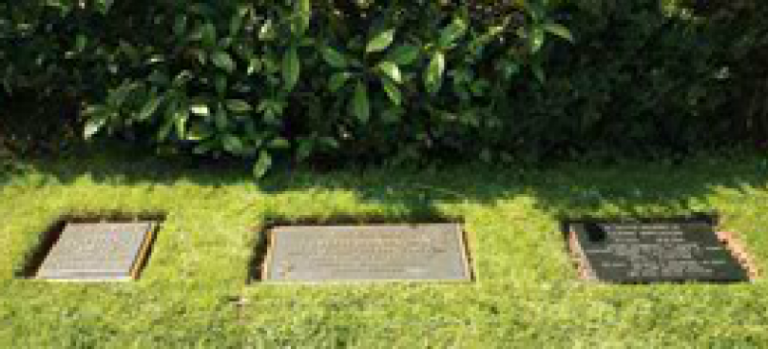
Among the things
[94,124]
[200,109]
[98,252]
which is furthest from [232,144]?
[98,252]

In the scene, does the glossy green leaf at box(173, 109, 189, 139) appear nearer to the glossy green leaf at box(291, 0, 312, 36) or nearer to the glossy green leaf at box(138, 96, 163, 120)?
the glossy green leaf at box(138, 96, 163, 120)

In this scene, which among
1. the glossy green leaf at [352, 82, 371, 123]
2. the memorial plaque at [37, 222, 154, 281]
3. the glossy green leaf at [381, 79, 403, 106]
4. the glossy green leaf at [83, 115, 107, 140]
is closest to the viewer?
the memorial plaque at [37, 222, 154, 281]

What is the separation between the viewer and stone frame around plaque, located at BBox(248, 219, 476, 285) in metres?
4.15

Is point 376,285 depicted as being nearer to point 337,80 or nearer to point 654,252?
point 337,80

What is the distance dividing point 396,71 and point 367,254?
1136 millimetres

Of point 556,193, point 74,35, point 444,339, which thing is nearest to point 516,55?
point 556,193

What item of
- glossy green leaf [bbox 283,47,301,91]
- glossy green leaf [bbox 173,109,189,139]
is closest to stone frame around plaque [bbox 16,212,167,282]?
glossy green leaf [bbox 173,109,189,139]

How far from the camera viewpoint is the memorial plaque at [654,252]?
4.14 metres

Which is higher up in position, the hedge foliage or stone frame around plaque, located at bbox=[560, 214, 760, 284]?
the hedge foliage

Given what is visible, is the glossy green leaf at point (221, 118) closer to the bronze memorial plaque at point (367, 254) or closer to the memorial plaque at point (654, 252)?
the bronze memorial plaque at point (367, 254)

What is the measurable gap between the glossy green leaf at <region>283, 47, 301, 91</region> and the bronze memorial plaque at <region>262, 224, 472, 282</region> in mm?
911

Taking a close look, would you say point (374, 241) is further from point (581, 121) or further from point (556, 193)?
point (581, 121)

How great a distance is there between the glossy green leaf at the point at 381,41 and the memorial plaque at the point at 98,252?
1.73m

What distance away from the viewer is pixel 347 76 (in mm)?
4797
